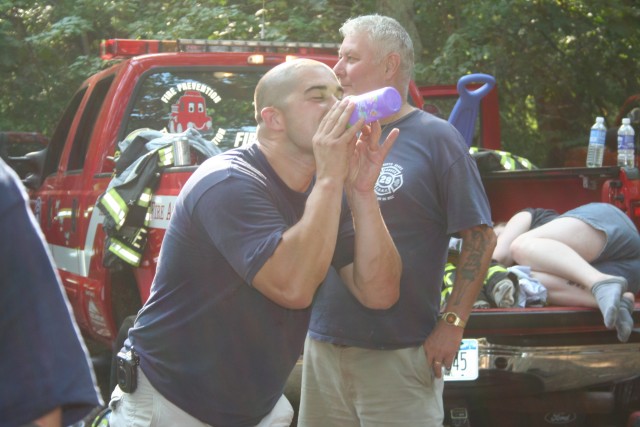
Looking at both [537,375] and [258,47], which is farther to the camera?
[258,47]

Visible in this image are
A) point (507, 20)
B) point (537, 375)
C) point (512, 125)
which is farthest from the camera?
point (512, 125)

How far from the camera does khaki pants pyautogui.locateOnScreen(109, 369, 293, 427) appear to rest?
9.72ft

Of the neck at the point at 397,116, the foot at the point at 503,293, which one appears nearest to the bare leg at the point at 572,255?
the foot at the point at 503,293

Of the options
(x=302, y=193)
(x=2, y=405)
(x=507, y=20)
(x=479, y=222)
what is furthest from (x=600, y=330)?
(x=507, y=20)

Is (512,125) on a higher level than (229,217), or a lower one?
lower

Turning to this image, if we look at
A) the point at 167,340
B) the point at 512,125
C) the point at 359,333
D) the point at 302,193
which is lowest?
the point at 512,125

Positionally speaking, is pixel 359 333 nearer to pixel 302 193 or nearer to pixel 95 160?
pixel 302 193

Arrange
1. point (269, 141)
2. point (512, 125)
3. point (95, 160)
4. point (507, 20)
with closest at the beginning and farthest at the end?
point (269, 141)
point (95, 160)
point (507, 20)
point (512, 125)

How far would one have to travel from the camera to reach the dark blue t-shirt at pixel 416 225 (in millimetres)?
3645

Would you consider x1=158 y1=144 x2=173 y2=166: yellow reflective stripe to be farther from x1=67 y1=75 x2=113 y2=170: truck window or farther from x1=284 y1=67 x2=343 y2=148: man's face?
x1=284 y1=67 x2=343 y2=148: man's face

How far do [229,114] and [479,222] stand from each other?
2.74 m

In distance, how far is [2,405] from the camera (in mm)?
1646

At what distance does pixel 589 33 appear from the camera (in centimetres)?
1284

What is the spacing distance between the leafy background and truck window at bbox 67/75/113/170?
3.43 metres
